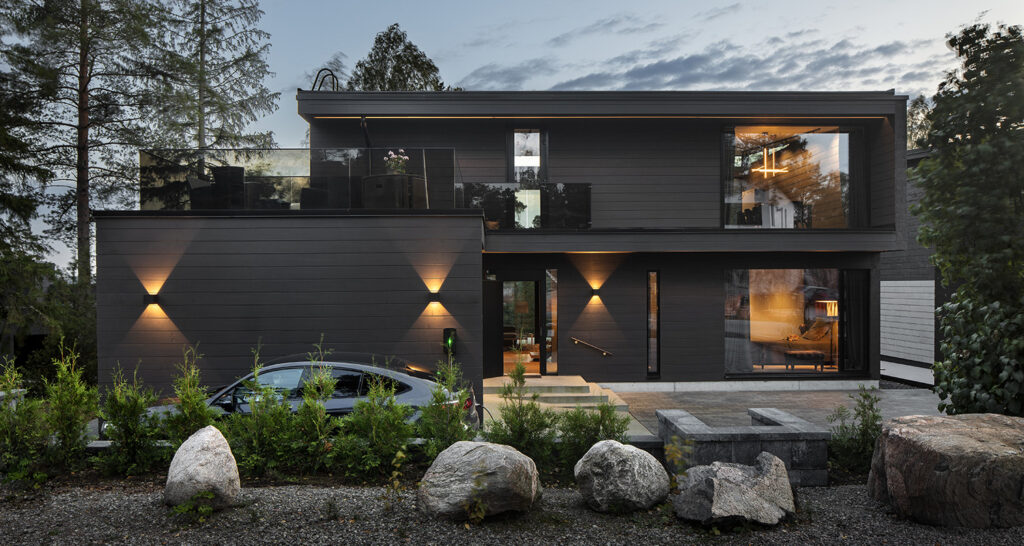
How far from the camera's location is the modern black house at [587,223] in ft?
29.2

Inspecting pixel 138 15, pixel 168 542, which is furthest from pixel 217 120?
pixel 168 542

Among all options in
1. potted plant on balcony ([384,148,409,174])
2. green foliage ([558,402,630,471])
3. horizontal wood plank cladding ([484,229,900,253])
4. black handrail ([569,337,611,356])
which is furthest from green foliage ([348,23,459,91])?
green foliage ([558,402,630,471])

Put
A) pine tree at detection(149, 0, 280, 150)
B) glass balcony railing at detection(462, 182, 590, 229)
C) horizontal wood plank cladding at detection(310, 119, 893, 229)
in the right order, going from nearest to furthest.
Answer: glass balcony railing at detection(462, 182, 590, 229)
horizontal wood plank cladding at detection(310, 119, 893, 229)
pine tree at detection(149, 0, 280, 150)

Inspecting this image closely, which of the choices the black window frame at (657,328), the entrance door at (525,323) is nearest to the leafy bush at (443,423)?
the entrance door at (525,323)

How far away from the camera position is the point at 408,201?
9.09m

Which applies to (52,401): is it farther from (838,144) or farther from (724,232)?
(838,144)

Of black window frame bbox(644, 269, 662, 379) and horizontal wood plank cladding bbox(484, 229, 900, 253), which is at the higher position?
horizontal wood plank cladding bbox(484, 229, 900, 253)

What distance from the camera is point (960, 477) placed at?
3820mm

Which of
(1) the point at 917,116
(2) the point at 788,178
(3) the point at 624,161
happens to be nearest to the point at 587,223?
(3) the point at 624,161

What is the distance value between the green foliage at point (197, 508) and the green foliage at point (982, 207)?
6.28m

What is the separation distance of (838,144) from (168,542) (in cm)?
1351

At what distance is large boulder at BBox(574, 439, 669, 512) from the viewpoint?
4.13 metres

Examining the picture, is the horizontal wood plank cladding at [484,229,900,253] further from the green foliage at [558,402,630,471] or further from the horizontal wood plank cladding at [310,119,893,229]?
the green foliage at [558,402,630,471]

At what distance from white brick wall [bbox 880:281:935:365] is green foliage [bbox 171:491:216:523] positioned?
50.8ft
